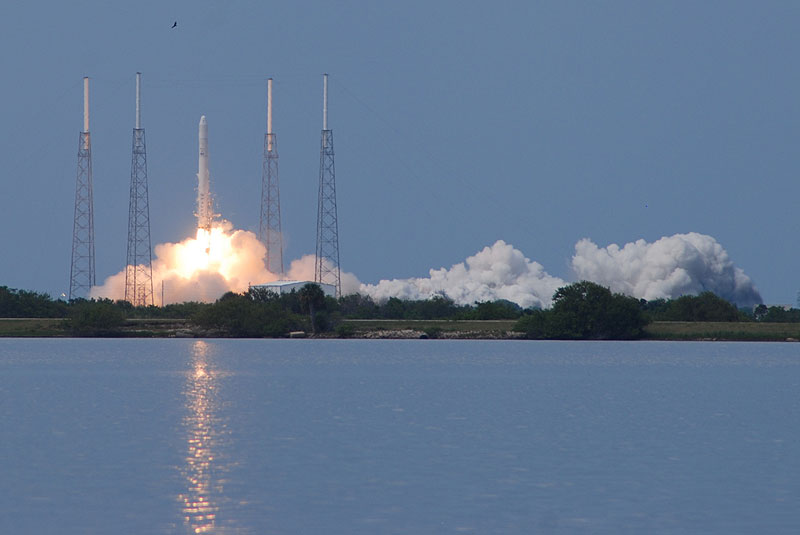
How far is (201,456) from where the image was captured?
A: 35.8 meters

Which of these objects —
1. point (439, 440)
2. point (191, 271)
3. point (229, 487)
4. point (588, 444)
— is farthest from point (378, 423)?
point (191, 271)

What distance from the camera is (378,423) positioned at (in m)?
45.5

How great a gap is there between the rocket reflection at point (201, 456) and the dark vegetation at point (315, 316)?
57.1 metres

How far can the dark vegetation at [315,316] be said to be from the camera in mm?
119750

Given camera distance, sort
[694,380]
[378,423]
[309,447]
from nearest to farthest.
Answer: [309,447]
[378,423]
[694,380]

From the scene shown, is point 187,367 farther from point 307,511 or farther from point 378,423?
point 307,511

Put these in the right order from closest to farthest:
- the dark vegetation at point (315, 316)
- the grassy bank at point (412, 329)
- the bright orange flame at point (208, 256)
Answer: the dark vegetation at point (315, 316) < the grassy bank at point (412, 329) < the bright orange flame at point (208, 256)

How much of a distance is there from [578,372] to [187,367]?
2327cm

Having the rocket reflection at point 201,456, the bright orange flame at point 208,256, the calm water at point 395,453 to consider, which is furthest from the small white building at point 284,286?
the rocket reflection at point 201,456

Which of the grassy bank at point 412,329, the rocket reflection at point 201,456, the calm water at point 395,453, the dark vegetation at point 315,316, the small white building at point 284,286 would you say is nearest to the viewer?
the rocket reflection at point 201,456

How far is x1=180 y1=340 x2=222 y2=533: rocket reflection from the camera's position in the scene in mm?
26641

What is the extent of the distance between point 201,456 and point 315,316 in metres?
A: 89.5

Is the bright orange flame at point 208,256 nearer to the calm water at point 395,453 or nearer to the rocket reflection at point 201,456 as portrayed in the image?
the calm water at point 395,453

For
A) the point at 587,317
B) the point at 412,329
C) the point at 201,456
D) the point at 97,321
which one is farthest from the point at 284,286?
the point at 201,456
